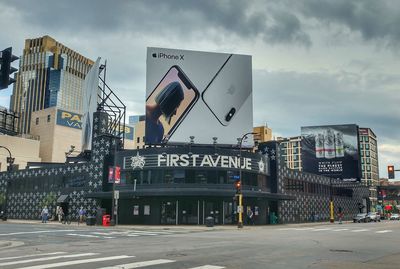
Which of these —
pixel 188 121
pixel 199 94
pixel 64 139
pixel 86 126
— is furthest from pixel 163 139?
pixel 64 139

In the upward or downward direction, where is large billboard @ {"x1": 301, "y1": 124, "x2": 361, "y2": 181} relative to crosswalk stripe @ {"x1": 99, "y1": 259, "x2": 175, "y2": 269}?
upward

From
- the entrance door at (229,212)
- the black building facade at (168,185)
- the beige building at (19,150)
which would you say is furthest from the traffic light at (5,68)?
the beige building at (19,150)

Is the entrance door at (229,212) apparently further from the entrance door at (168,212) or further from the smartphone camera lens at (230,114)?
the smartphone camera lens at (230,114)

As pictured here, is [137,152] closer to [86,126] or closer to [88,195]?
[88,195]

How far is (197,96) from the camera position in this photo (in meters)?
62.0

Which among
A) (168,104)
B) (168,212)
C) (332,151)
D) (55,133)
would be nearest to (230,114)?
(168,104)

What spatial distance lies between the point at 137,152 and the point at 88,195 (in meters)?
8.35

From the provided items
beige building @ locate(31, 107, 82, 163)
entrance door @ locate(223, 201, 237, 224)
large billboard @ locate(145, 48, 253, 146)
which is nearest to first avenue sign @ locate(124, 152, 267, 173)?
entrance door @ locate(223, 201, 237, 224)

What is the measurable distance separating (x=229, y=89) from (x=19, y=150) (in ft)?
215

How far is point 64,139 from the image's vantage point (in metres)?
129

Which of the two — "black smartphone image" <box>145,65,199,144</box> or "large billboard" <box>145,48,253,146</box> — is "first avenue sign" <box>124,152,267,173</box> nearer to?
"large billboard" <box>145,48,253,146</box>

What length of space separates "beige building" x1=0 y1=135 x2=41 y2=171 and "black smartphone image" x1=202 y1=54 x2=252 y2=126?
201 feet

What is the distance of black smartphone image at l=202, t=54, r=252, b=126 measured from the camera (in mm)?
62500

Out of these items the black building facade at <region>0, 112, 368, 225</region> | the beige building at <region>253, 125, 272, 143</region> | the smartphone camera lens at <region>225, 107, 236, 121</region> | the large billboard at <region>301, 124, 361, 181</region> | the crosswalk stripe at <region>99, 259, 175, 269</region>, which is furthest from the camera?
the beige building at <region>253, 125, 272, 143</region>
